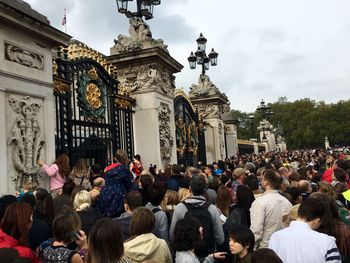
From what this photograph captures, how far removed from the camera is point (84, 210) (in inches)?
176

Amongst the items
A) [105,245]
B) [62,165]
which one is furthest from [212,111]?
[105,245]

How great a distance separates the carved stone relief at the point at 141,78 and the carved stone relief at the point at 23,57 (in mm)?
4167

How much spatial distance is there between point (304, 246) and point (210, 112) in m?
16.4

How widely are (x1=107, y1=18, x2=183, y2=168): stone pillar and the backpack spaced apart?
7.06m

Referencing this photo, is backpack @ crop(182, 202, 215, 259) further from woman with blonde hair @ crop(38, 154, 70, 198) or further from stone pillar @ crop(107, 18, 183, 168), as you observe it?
stone pillar @ crop(107, 18, 183, 168)

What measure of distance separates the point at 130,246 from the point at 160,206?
171 centimetres

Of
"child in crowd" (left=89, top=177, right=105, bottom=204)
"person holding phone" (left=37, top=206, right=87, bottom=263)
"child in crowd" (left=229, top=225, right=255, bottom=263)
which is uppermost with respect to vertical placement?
"child in crowd" (left=89, top=177, right=105, bottom=204)

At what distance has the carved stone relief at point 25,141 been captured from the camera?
6.65m

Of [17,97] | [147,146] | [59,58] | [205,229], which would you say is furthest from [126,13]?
[205,229]

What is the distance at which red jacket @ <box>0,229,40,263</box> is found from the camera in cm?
299

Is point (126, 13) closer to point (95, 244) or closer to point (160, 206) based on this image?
point (160, 206)

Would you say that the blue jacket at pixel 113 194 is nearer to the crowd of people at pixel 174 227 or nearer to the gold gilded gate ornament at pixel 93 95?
the crowd of people at pixel 174 227

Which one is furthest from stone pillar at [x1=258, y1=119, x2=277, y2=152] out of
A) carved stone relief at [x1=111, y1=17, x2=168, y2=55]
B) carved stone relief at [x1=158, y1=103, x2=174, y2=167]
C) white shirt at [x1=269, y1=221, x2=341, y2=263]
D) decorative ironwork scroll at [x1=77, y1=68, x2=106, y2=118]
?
white shirt at [x1=269, y1=221, x2=341, y2=263]

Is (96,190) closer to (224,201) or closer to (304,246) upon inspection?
(224,201)
